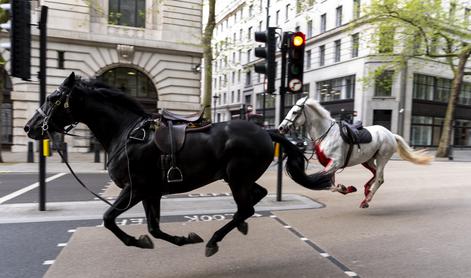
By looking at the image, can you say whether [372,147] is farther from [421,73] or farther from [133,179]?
[421,73]

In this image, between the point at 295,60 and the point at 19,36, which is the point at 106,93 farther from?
the point at 295,60

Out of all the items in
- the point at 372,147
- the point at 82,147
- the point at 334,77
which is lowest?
the point at 82,147

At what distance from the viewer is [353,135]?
21.5 ft

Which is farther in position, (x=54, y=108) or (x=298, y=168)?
(x=298, y=168)

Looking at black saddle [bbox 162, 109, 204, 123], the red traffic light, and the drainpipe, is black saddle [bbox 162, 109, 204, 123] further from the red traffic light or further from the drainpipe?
the drainpipe

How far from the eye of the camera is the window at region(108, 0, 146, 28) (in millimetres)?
21359

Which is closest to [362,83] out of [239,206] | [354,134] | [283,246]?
[354,134]

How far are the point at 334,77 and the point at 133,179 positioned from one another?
34423mm

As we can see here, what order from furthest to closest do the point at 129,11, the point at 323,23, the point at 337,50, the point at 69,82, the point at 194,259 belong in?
the point at 323,23 → the point at 337,50 → the point at 129,11 → the point at 194,259 → the point at 69,82

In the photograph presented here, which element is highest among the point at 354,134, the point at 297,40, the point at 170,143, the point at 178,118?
the point at 297,40

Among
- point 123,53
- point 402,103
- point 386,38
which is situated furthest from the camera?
point 402,103

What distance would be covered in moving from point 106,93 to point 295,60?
4470 millimetres

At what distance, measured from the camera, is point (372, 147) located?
6914 mm

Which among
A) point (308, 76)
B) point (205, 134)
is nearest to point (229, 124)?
point (205, 134)
